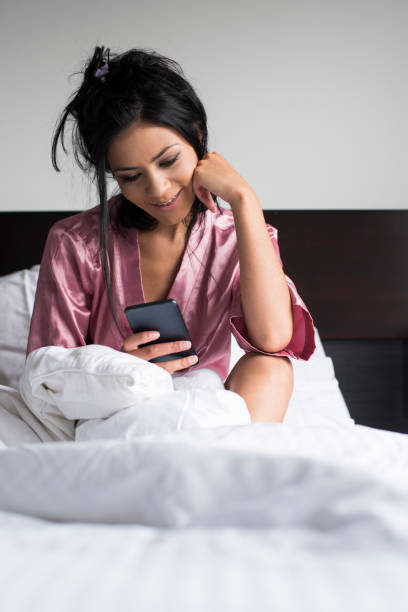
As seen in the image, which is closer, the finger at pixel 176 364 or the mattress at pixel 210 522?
the mattress at pixel 210 522

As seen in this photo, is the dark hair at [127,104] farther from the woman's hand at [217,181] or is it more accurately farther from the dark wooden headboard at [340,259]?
the dark wooden headboard at [340,259]

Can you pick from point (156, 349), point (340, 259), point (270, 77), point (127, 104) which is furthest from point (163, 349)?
point (270, 77)

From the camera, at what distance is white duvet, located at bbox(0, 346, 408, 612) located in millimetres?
348

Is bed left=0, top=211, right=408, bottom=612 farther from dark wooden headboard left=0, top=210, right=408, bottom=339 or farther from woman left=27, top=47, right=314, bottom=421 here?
dark wooden headboard left=0, top=210, right=408, bottom=339

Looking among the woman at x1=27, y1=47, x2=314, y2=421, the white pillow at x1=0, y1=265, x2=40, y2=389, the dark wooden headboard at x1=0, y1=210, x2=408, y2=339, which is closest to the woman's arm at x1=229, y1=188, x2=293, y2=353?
the woman at x1=27, y1=47, x2=314, y2=421

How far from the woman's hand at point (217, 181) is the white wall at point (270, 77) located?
0.86 m

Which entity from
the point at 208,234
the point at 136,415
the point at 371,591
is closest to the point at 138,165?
the point at 208,234

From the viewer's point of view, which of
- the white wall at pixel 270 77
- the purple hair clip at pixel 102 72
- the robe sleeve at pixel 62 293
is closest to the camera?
the purple hair clip at pixel 102 72

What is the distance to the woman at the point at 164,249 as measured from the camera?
975 mm

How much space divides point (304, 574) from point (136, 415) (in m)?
0.36

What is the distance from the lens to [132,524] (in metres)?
0.47

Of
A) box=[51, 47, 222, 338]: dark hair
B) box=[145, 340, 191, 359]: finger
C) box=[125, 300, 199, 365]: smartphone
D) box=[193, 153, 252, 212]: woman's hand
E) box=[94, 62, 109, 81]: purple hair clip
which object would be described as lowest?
box=[145, 340, 191, 359]: finger

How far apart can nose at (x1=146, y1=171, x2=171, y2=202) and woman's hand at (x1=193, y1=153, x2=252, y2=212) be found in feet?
0.29

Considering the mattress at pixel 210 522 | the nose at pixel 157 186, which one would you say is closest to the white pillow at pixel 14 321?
the nose at pixel 157 186
